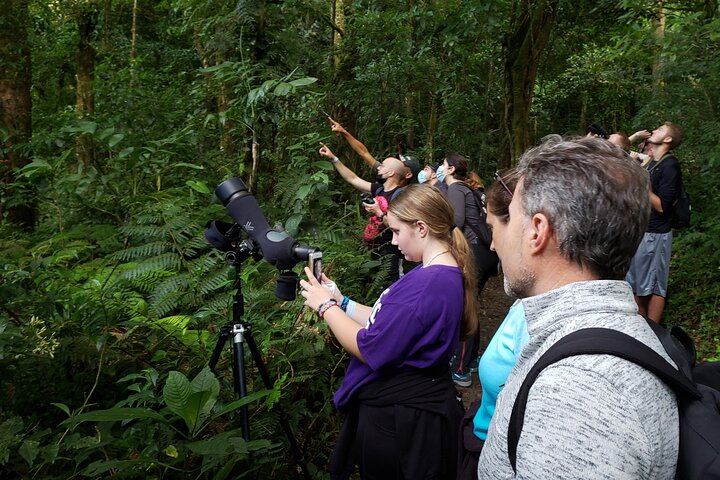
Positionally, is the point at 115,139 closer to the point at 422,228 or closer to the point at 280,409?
the point at 280,409

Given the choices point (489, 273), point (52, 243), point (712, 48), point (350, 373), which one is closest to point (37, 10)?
point (52, 243)

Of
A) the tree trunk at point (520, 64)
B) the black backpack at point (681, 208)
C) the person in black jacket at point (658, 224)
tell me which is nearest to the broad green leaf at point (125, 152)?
the person in black jacket at point (658, 224)

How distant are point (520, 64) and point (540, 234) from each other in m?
9.95

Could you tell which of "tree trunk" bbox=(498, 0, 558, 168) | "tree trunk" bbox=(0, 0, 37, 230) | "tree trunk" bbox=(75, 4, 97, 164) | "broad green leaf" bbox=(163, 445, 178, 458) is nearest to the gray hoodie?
"broad green leaf" bbox=(163, 445, 178, 458)

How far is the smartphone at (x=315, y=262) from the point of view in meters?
2.25

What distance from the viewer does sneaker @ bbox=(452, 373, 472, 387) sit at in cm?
464

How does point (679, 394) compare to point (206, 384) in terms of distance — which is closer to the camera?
point (679, 394)

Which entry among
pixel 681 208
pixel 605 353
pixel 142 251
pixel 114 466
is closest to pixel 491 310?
pixel 681 208

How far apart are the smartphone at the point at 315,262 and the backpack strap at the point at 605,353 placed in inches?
53.5

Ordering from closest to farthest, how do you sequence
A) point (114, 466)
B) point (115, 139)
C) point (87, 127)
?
point (114, 466) < point (87, 127) < point (115, 139)

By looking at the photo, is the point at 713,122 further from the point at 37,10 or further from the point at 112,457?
the point at 37,10

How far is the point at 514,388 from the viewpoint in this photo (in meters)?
1.12

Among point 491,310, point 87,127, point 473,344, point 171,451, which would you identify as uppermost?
point 87,127

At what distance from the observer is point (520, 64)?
393 inches
